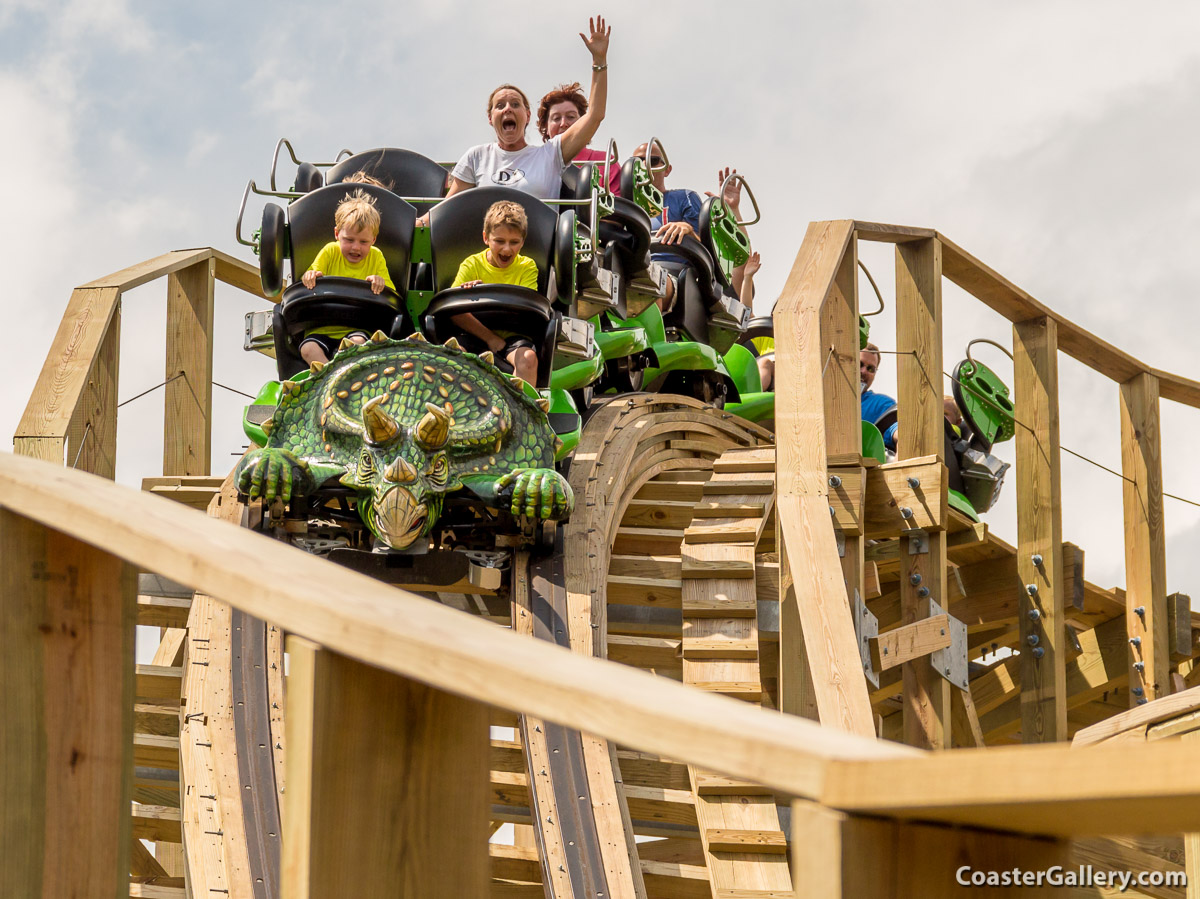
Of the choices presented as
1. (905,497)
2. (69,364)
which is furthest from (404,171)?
(905,497)

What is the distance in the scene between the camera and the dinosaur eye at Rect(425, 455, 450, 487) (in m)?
4.43

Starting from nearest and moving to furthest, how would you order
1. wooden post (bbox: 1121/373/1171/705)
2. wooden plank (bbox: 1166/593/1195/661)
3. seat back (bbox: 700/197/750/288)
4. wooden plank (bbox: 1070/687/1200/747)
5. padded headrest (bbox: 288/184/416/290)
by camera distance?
wooden plank (bbox: 1070/687/1200/747)
padded headrest (bbox: 288/184/416/290)
wooden post (bbox: 1121/373/1171/705)
wooden plank (bbox: 1166/593/1195/661)
seat back (bbox: 700/197/750/288)

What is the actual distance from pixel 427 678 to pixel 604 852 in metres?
2.81

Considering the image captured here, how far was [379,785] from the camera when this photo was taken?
46.1 inches

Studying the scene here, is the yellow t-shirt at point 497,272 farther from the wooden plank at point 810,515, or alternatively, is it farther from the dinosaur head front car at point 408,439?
the wooden plank at point 810,515

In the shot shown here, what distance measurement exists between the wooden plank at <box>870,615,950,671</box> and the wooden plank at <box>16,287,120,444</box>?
2.60 m

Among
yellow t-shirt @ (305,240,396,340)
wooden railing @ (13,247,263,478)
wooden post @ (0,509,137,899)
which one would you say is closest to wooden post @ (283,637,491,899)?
wooden post @ (0,509,137,899)

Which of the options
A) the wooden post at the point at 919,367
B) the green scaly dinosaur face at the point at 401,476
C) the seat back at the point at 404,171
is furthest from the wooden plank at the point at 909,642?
the seat back at the point at 404,171

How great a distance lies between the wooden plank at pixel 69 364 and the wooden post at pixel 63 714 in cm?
→ 344

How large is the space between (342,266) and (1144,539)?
132 inches

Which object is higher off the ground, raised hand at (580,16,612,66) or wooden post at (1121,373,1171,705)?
raised hand at (580,16,612,66)

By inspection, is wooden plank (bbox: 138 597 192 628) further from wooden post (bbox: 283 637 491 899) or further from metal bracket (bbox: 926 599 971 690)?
wooden post (bbox: 283 637 491 899)

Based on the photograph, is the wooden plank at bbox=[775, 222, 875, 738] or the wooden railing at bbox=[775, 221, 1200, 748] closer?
the wooden plank at bbox=[775, 222, 875, 738]

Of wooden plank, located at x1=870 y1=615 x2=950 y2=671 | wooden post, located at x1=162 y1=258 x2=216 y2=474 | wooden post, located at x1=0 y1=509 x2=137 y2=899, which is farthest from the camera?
wooden post, located at x1=162 y1=258 x2=216 y2=474
